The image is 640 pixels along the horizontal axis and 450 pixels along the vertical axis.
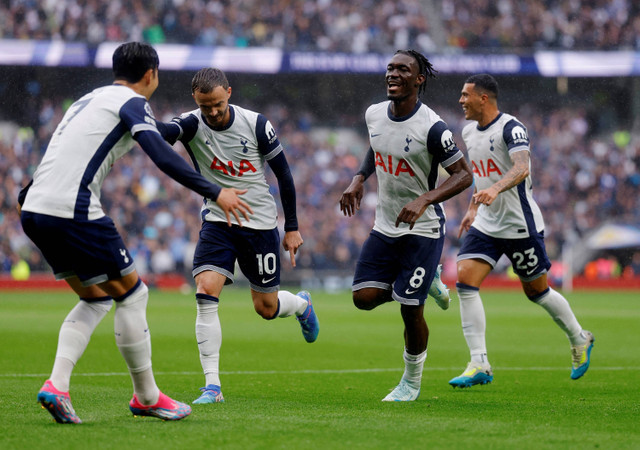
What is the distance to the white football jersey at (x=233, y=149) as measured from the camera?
739cm

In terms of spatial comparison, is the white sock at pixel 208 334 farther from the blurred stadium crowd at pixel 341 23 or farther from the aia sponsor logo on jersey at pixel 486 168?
the blurred stadium crowd at pixel 341 23

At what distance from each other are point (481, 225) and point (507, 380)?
1.43 metres

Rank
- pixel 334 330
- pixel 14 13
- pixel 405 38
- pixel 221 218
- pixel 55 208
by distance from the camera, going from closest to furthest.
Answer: pixel 55 208 → pixel 221 218 → pixel 334 330 → pixel 14 13 → pixel 405 38

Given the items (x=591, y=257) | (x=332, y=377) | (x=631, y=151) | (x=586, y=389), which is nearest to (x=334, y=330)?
(x=332, y=377)

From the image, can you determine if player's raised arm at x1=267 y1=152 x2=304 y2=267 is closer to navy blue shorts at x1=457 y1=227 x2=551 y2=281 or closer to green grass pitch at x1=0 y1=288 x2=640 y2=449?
green grass pitch at x1=0 y1=288 x2=640 y2=449

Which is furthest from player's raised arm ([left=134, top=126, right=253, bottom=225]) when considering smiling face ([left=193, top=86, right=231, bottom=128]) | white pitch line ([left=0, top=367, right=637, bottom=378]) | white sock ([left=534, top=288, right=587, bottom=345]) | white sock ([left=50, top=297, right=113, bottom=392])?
white sock ([left=534, top=288, right=587, bottom=345])

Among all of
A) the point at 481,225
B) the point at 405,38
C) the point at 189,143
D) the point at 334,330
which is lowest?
the point at 334,330

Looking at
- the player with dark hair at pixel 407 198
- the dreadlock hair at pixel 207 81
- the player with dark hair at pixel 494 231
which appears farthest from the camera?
the player with dark hair at pixel 494 231

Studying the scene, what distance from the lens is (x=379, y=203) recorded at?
7562mm

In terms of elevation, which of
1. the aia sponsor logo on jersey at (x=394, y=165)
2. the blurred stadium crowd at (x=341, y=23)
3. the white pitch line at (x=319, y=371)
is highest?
the blurred stadium crowd at (x=341, y=23)

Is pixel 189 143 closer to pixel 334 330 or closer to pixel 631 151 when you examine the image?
pixel 334 330

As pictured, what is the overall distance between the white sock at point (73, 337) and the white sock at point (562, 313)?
446 centimetres

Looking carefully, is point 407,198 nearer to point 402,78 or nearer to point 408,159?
point 408,159

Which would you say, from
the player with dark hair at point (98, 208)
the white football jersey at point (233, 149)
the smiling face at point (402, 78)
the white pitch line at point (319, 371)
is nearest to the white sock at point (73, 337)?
the player with dark hair at point (98, 208)
